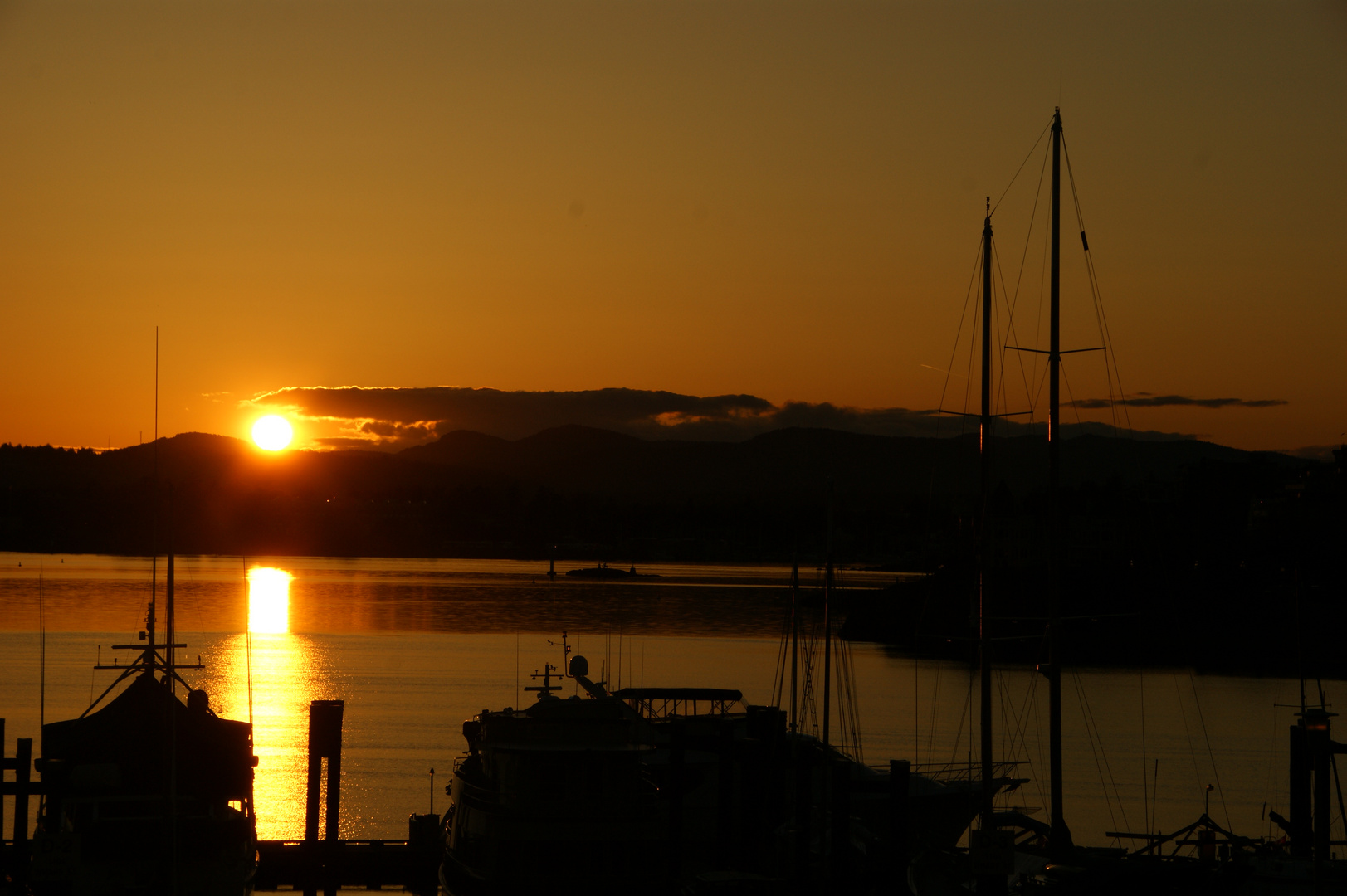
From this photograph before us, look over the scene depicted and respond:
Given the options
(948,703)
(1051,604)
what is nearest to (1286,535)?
(948,703)

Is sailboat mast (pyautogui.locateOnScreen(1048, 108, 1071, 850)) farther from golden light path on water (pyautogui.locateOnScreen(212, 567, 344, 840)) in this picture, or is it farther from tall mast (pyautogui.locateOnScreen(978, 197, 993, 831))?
golden light path on water (pyautogui.locateOnScreen(212, 567, 344, 840))

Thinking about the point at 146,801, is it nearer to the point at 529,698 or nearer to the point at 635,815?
the point at 635,815

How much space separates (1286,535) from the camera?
13350 cm

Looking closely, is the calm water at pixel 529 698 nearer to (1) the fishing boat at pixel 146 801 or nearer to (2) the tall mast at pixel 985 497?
(1) the fishing boat at pixel 146 801

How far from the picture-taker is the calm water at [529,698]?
46875 mm

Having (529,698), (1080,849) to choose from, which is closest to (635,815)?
(1080,849)

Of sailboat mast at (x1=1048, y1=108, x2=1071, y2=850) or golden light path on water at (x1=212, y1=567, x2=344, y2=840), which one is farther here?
golden light path on water at (x1=212, y1=567, x2=344, y2=840)

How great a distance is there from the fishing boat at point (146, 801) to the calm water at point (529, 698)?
4751mm

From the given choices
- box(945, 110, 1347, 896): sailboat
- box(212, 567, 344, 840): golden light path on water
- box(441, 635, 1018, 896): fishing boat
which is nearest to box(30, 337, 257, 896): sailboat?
box(212, 567, 344, 840): golden light path on water

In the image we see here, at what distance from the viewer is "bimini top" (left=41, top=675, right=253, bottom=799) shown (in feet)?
86.2

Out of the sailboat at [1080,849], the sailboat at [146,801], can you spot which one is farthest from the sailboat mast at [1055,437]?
the sailboat at [146,801]

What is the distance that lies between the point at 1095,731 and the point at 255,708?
131 feet

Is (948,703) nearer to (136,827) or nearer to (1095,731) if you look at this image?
(1095,731)

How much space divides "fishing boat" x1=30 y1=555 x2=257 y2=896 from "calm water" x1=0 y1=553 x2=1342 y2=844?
4.75m
